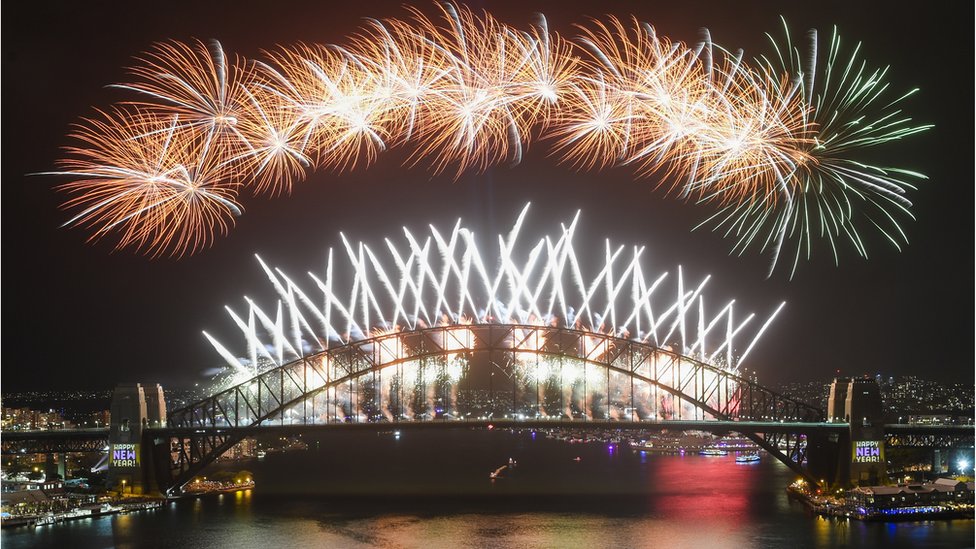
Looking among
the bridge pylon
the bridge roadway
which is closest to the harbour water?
the bridge pylon

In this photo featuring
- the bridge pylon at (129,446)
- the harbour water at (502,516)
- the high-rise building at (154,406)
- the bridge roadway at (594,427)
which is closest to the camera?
the harbour water at (502,516)

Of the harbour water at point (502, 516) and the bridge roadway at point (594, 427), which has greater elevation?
the bridge roadway at point (594, 427)

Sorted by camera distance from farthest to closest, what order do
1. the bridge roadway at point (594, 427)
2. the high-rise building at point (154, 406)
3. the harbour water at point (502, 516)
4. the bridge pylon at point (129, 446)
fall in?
1. the high-rise building at point (154, 406)
2. the bridge pylon at point (129, 446)
3. the bridge roadway at point (594, 427)
4. the harbour water at point (502, 516)

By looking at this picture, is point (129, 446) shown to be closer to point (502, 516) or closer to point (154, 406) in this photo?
point (154, 406)

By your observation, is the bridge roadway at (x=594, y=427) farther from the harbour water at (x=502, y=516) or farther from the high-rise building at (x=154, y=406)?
the harbour water at (x=502, y=516)

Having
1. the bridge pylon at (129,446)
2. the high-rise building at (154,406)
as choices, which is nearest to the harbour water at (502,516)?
the bridge pylon at (129,446)

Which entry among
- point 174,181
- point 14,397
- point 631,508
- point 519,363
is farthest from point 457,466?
point 14,397

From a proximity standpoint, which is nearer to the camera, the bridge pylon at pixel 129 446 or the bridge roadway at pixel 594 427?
the bridge roadway at pixel 594 427

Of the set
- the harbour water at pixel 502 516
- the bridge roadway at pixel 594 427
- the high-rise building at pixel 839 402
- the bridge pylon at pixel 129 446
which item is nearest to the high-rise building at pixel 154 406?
the bridge pylon at pixel 129 446

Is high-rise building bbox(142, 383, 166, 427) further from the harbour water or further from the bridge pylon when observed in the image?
the harbour water

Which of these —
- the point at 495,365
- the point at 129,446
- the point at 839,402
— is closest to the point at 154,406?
the point at 129,446
